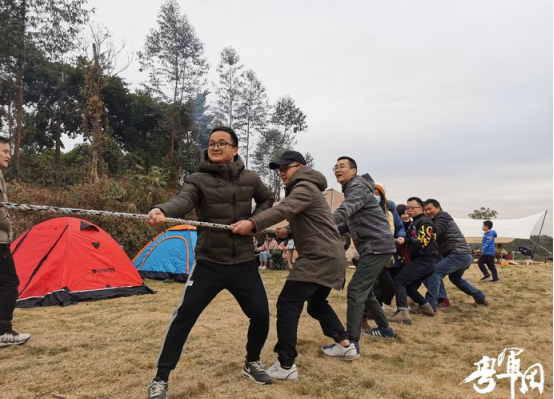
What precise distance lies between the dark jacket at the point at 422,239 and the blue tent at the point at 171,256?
584 cm

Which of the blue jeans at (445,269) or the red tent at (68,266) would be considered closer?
the blue jeans at (445,269)

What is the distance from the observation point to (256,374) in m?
2.87

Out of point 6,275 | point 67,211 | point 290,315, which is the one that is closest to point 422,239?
point 290,315

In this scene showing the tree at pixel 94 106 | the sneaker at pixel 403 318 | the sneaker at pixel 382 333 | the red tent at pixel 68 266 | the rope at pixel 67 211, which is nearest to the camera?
the rope at pixel 67 211

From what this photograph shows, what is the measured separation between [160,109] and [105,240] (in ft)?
73.7

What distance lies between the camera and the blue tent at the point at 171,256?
9.33m

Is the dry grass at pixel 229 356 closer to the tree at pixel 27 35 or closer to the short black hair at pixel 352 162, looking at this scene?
the short black hair at pixel 352 162

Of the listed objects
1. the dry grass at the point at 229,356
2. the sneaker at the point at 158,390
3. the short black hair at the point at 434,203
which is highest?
the short black hair at the point at 434,203

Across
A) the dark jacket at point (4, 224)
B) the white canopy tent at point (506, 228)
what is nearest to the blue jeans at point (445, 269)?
the dark jacket at point (4, 224)

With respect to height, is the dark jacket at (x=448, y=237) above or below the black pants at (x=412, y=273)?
above

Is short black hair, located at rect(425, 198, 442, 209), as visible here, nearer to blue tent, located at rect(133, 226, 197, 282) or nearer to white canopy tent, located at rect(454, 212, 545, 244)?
blue tent, located at rect(133, 226, 197, 282)

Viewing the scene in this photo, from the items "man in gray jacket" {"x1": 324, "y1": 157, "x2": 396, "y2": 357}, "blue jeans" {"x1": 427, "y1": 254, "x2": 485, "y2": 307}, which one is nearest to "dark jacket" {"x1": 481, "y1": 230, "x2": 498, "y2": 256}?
"blue jeans" {"x1": 427, "y1": 254, "x2": 485, "y2": 307}

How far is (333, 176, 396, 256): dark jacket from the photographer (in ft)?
12.5

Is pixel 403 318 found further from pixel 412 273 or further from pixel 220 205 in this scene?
pixel 220 205
